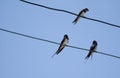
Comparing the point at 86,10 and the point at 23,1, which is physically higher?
the point at 86,10

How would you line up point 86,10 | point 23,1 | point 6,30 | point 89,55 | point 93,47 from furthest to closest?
point 86,10 → point 93,47 → point 89,55 → point 6,30 → point 23,1

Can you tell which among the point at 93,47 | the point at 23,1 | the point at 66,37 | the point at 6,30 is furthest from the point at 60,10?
the point at 66,37

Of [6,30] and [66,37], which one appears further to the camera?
[66,37]

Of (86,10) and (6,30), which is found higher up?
(86,10)

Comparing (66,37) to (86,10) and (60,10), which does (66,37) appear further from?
(60,10)

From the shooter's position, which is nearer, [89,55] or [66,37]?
[89,55]

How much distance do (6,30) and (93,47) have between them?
4.17 meters

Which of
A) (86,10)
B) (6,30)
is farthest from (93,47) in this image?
(6,30)

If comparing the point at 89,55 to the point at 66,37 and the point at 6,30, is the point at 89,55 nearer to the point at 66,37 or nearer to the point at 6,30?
the point at 66,37

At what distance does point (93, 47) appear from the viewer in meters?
11.2

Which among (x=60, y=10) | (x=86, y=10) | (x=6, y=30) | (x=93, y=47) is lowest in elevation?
(x=6, y=30)

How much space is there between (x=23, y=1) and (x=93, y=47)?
4703 mm

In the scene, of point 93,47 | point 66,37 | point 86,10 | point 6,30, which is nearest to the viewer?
point 6,30

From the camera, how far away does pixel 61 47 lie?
10.6m
